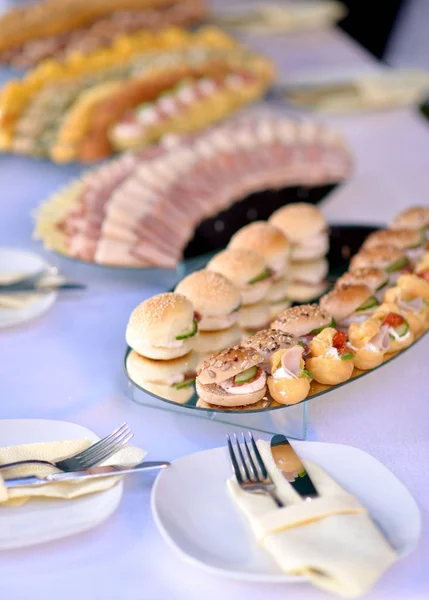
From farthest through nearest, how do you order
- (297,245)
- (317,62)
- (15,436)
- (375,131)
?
(317,62)
(375,131)
(297,245)
(15,436)

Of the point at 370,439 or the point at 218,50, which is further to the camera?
the point at 218,50

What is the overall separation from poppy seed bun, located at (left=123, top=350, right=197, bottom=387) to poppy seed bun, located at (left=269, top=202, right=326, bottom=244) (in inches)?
22.7

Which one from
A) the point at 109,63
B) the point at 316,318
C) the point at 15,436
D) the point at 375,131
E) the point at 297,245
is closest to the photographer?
the point at 15,436

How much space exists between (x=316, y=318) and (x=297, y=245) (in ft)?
1.78

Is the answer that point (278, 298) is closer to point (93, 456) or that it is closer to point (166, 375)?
point (166, 375)

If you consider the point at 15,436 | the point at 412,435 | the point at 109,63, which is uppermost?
the point at 412,435

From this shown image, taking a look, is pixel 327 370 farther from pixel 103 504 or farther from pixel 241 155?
pixel 241 155

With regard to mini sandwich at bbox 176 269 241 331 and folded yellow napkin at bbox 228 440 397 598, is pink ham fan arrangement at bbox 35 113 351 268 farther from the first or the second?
folded yellow napkin at bbox 228 440 397 598

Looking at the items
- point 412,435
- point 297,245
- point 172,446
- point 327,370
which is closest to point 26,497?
point 172,446

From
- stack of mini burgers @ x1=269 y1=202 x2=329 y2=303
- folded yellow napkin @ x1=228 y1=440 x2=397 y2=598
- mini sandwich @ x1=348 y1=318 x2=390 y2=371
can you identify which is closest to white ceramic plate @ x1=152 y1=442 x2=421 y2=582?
folded yellow napkin @ x1=228 y1=440 x2=397 y2=598

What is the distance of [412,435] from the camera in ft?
4.81

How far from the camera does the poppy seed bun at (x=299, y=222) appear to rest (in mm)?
2078

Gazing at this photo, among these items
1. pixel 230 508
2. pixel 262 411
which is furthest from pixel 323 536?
pixel 262 411

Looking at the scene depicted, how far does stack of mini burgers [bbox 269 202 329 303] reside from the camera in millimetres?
2027
